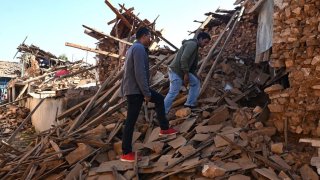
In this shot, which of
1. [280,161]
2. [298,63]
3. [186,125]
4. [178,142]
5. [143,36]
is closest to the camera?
[280,161]

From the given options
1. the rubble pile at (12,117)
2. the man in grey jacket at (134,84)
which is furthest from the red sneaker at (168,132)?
the rubble pile at (12,117)

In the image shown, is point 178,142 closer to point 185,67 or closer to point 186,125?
point 186,125

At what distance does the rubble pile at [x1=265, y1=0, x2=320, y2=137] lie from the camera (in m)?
3.93

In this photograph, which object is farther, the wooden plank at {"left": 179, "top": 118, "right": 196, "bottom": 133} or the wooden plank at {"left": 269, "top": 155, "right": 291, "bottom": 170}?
the wooden plank at {"left": 179, "top": 118, "right": 196, "bottom": 133}

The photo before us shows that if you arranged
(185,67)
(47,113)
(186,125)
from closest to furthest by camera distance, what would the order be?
(186,125)
(185,67)
(47,113)

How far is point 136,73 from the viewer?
13.9 feet

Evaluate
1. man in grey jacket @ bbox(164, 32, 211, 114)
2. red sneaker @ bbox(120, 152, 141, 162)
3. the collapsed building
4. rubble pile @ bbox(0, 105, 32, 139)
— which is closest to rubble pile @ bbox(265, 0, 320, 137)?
the collapsed building

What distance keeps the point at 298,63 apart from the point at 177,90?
1.97 metres

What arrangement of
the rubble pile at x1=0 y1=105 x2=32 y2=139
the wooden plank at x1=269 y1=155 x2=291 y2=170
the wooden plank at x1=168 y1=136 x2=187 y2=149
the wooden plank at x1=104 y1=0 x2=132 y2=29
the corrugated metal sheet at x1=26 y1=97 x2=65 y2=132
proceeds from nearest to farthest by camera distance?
the wooden plank at x1=269 y1=155 x2=291 y2=170, the wooden plank at x1=168 y1=136 x2=187 y2=149, the corrugated metal sheet at x1=26 y1=97 x2=65 y2=132, the wooden plank at x1=104 y1=0 x2=132 y2=29, the rubble pile at x1=0 y1=105 x2=32 y2=139

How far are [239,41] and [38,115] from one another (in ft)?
20.4

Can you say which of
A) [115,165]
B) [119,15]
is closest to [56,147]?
[115,165]

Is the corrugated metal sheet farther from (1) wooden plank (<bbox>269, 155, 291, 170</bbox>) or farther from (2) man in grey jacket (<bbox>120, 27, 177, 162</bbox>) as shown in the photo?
(1) wooden plank (<bbox>269, 155, 291, 170</bbox>)

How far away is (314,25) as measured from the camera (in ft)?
13.0

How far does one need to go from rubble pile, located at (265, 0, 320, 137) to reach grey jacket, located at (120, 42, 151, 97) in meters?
1.73
